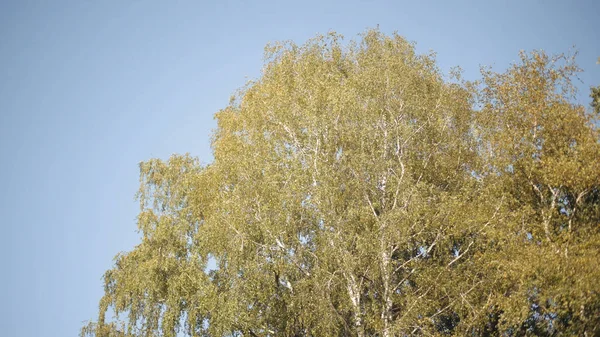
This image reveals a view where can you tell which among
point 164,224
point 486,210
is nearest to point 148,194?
point 164,224

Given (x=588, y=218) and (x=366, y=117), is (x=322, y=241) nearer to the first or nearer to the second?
(x=366, y=117)

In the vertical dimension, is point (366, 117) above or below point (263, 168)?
above

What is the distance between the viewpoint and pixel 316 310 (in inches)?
749

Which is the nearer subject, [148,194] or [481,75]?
[481,75]

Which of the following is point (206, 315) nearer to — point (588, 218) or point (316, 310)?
point (316, 310)

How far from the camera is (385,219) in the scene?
2002 cm

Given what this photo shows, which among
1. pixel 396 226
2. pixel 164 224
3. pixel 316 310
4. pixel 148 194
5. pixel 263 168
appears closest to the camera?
pixel 316 310

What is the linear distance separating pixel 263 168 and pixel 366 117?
16.8ft

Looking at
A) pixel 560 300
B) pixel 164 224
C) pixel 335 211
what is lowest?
pixel 560 300

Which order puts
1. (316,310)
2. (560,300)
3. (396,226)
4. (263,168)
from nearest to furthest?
1. (560,300)
2. (316,310)
3. (396,226)
4. (263,168)

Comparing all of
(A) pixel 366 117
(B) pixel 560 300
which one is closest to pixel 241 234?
(A) pixel 366 117

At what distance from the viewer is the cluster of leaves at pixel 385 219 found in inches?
750

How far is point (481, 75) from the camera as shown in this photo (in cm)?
2719

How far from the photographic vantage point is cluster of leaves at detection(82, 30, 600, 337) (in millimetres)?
19047
